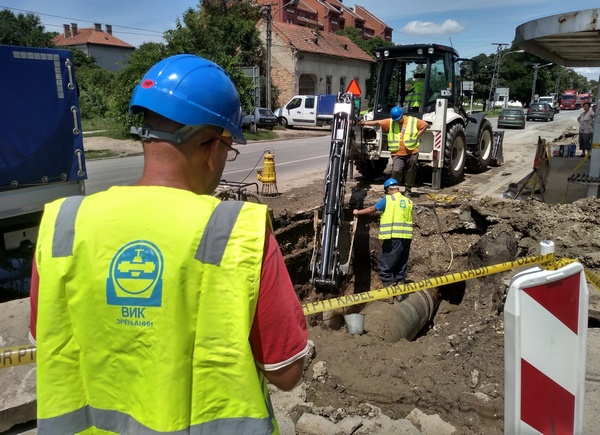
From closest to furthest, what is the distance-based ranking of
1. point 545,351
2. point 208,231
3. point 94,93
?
point 208,231
point 545,351
point 94,93

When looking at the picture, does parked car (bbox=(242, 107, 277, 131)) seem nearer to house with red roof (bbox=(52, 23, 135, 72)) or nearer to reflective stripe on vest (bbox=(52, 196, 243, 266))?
reflective stripe on vest (bbox=(52, 196, 243, 266))

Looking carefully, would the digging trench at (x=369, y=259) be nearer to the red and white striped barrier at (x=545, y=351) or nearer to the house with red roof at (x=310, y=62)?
the red and white striped barrier at (x=545, y=351)

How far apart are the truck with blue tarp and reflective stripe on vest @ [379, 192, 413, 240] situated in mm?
4025

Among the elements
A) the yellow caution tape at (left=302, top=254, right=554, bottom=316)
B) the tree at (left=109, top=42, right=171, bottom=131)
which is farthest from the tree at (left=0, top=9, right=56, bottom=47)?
the yellow caution tape at (left=302, top=254, right=554, bottom=316)

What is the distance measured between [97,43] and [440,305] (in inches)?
2724

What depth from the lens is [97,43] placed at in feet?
215

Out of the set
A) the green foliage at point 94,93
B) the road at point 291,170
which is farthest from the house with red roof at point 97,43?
the road at point 291,170

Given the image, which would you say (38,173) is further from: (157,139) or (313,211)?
(157,139)

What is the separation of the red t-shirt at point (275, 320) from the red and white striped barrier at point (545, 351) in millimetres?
1233

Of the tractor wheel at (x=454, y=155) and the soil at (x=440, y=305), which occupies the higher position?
the tractor wheel at (x=454, y=155)

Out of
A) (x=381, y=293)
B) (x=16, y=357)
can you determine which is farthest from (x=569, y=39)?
(x=16, y=357)

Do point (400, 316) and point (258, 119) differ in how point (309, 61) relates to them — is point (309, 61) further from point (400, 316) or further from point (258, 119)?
point (400, 316)

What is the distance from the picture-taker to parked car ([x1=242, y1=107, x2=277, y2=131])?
25303 millimetres

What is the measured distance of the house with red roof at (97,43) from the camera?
65.6 meters
